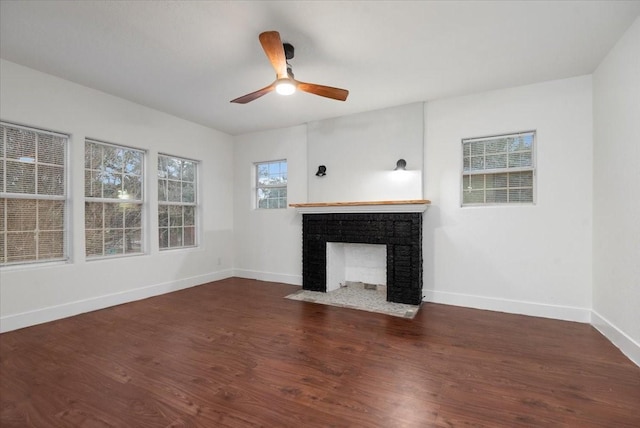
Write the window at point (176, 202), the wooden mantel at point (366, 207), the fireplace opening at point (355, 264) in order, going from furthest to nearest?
the window at point (176, 202), the fireplace opening at point (355, 264), the wooden mantel at point (366, 207)

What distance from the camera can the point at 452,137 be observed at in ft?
12.2

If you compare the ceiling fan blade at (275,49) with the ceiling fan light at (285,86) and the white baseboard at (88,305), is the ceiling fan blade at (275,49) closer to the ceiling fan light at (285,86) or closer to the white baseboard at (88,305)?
the ceiling fan light at (285,86)

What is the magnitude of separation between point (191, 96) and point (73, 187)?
176cm

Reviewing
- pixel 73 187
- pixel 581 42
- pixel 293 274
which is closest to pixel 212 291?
pixel 293 274

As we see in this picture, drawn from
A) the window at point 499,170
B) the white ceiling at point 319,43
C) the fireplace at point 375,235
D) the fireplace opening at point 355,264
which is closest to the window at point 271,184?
the fireplace at point 375,235

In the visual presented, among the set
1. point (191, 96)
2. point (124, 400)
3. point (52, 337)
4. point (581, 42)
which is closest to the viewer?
point (124, 400)

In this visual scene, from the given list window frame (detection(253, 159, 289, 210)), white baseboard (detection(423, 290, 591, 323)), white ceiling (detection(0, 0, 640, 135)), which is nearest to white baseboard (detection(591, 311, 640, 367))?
white baseboard (detection(423, 290, 591, 323))

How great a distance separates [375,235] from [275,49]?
2544 millimetres

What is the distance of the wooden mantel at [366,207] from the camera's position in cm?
362

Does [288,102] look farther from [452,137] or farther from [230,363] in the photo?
[230,363]

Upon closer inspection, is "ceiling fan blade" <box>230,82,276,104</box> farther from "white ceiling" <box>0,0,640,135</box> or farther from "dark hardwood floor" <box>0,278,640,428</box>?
"dark hardwood floor" <box>0,278,640,428</box>

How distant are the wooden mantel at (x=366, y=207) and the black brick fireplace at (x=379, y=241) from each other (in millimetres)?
56

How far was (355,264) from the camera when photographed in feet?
14.7

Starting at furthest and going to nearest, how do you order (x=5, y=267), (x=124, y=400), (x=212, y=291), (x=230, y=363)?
(x=212, y=291) < (x=5, y=267) < (x=230, y=363) < (x=124, y=400)
